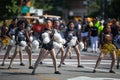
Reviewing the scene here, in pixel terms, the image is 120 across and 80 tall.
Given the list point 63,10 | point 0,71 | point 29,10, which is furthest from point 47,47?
point 63,10

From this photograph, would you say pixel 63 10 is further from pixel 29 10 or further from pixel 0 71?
pixel 0 71

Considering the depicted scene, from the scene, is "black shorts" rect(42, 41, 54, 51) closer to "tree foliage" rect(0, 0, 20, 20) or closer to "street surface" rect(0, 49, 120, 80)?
"street surface" rect(0, 49, 120, 80)

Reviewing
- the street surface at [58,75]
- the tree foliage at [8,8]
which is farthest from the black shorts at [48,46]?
the tree foliage at [8,8]

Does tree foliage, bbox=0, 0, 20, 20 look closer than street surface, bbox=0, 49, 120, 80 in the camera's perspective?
No

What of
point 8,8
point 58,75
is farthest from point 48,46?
point 8,8

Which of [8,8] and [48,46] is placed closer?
[48,46]

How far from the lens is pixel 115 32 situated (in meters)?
20.0

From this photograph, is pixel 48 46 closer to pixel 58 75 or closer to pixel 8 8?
pixel 58 75

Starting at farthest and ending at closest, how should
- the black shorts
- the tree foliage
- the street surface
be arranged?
1. the tree foliage
2. the black shorts
3. the street surface

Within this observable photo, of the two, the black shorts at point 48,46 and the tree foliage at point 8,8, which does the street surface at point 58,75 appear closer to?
the black shorts at point 48,46

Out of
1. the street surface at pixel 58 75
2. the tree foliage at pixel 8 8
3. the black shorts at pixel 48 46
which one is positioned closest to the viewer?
the street surface at pixel 58 75

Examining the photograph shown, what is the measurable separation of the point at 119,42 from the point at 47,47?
3965mm

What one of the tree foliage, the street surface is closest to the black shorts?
the street surface

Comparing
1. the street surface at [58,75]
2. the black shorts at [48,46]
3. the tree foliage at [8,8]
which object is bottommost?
the street surface at [58,75]
